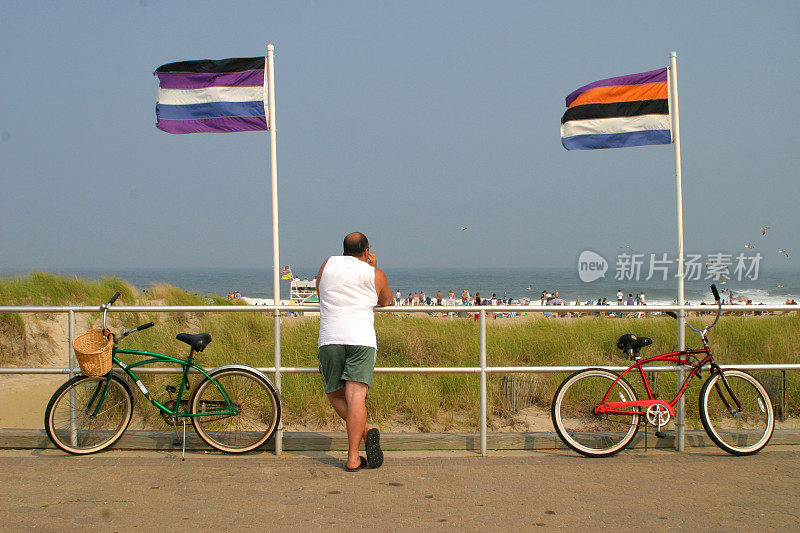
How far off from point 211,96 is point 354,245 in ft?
8.50

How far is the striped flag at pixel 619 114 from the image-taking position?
6934 millimetres

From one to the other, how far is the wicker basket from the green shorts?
1.87 metres

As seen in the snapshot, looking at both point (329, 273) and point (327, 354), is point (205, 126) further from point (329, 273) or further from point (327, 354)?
point (327, 354)

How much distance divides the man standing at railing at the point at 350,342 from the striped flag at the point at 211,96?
88.9 inches

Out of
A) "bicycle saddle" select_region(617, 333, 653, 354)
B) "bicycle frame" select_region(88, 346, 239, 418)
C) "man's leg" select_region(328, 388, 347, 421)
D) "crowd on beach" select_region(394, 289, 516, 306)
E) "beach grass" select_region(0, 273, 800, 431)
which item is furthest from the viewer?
"crowd on beach" select_region(394, 289, 516, 306)

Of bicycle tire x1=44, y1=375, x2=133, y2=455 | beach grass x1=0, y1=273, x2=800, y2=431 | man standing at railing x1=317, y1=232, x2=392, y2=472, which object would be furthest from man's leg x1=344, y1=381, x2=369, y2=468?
bicycle tire x1=44, y1=375, x2=133, y2=455

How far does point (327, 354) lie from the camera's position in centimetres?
550

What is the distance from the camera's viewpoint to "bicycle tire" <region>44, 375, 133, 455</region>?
5918mm

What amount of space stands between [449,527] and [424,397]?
3340mm

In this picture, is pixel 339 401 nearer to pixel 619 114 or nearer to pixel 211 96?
pixel 211 96

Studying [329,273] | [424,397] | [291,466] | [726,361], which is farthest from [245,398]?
[726,361]

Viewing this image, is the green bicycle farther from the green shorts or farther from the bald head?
the bald head

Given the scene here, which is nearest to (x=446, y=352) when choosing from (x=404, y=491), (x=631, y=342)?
(x=631, y=342)

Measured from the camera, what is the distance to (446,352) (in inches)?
361
